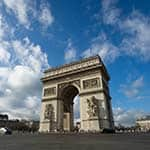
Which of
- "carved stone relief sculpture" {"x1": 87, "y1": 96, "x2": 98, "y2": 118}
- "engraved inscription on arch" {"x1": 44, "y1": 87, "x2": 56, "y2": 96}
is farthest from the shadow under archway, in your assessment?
"carved stone relief sculpture" {"x1": 87, "y1": 96, "x2": 98, "y2": 118}

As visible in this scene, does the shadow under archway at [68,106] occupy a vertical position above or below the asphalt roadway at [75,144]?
above

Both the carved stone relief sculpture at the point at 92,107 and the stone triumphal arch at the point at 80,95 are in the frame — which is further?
the stone triumphal arch at the point at 80,95

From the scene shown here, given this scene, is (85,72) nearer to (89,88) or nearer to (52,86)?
(89,88)

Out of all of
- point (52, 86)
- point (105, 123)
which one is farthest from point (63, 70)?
point (105, 123)

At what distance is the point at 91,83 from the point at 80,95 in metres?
3.19

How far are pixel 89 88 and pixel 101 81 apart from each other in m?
2.74

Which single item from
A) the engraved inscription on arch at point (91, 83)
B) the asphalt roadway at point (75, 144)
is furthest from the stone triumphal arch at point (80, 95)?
the asphalt roadway at point (75, 144)

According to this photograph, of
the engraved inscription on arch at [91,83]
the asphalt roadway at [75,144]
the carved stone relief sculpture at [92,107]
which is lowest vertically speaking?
the asphalt roadway at [75,144]

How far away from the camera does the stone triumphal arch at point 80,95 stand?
102 ft

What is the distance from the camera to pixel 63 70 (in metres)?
39.2

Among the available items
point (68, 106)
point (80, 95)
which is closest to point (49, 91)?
point (68, 106)

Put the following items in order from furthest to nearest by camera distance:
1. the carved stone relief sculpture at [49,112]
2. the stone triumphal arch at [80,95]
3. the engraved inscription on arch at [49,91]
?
the engraved inscription on arch at [49,91] < the carved stone relief sculpture at [49,112] < the stone triumphal arch at [80,95]

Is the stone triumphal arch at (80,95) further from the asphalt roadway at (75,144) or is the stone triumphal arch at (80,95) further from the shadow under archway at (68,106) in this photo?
the asphalt roadway at (75,144)

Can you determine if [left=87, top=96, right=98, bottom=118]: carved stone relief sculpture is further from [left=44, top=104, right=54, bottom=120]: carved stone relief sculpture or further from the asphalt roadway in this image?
the asphalt roadway
